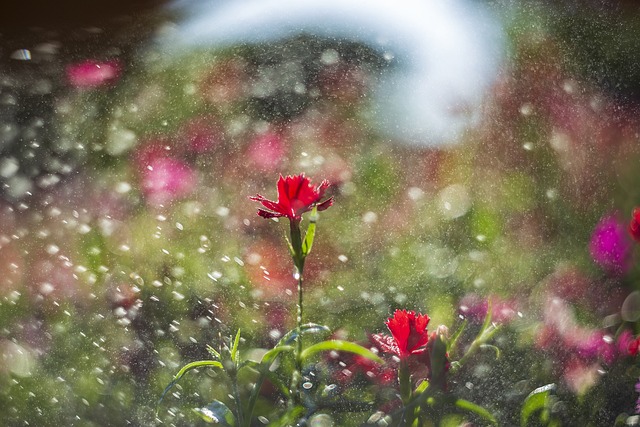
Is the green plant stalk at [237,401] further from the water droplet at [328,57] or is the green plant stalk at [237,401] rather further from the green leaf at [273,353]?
the water droplet at [328,57]

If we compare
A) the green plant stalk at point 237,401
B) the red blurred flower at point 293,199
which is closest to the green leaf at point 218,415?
the green plant stalk at point 237,401

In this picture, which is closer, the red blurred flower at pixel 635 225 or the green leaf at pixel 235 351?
the green leaf at pixel 235 351

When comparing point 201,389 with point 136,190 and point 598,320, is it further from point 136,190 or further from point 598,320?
point 598,320

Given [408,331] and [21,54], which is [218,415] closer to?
[408,331]

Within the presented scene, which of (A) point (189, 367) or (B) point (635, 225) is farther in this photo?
(B) point (635, 225)

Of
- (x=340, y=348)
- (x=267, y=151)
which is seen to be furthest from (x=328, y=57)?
(x=340, y=348)

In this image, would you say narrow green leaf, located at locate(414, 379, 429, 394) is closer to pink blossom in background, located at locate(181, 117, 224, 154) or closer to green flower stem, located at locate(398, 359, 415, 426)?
green flower stem, located at locate(398, 359, 415, 426)

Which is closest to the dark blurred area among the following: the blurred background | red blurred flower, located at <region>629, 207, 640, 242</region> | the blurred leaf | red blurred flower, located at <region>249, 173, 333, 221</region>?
the blurred background
